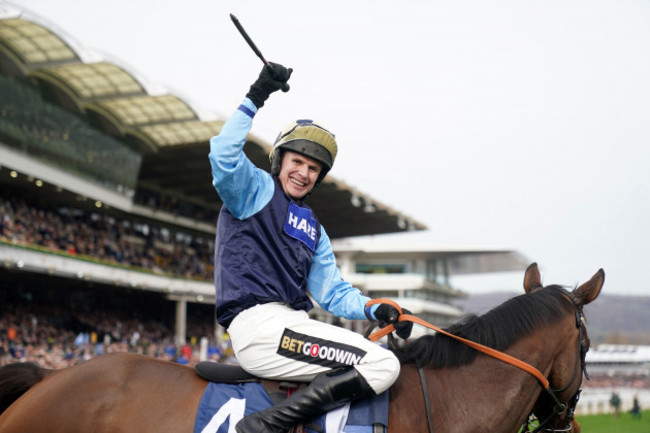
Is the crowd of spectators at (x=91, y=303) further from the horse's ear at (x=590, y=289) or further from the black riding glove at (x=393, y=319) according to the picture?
the horse's ear at (x=590, y=289)

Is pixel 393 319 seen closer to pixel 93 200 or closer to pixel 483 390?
pixel 483 390

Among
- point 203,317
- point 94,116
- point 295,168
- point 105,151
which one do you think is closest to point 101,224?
point 105,151

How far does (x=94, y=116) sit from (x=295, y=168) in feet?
64.9

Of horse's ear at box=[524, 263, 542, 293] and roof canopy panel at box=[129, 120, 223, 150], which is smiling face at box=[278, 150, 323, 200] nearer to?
horse's ear at box=[524, 263, 542, 293]

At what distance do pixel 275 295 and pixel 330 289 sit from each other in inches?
22.0

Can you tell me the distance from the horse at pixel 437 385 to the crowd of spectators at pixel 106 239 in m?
15.4

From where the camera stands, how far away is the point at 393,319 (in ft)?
8.12

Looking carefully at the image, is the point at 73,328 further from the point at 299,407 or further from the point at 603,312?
the point at 603,312

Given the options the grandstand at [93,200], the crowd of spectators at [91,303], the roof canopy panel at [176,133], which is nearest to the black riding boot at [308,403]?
the crowd of spectators at [91,303]

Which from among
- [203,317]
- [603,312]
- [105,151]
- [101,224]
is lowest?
[603,312]

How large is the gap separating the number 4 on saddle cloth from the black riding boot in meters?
0.05

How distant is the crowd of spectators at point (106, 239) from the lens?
17250mm

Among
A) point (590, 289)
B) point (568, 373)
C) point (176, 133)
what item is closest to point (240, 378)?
point (568, 373)

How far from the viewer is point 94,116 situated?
19969 mm
